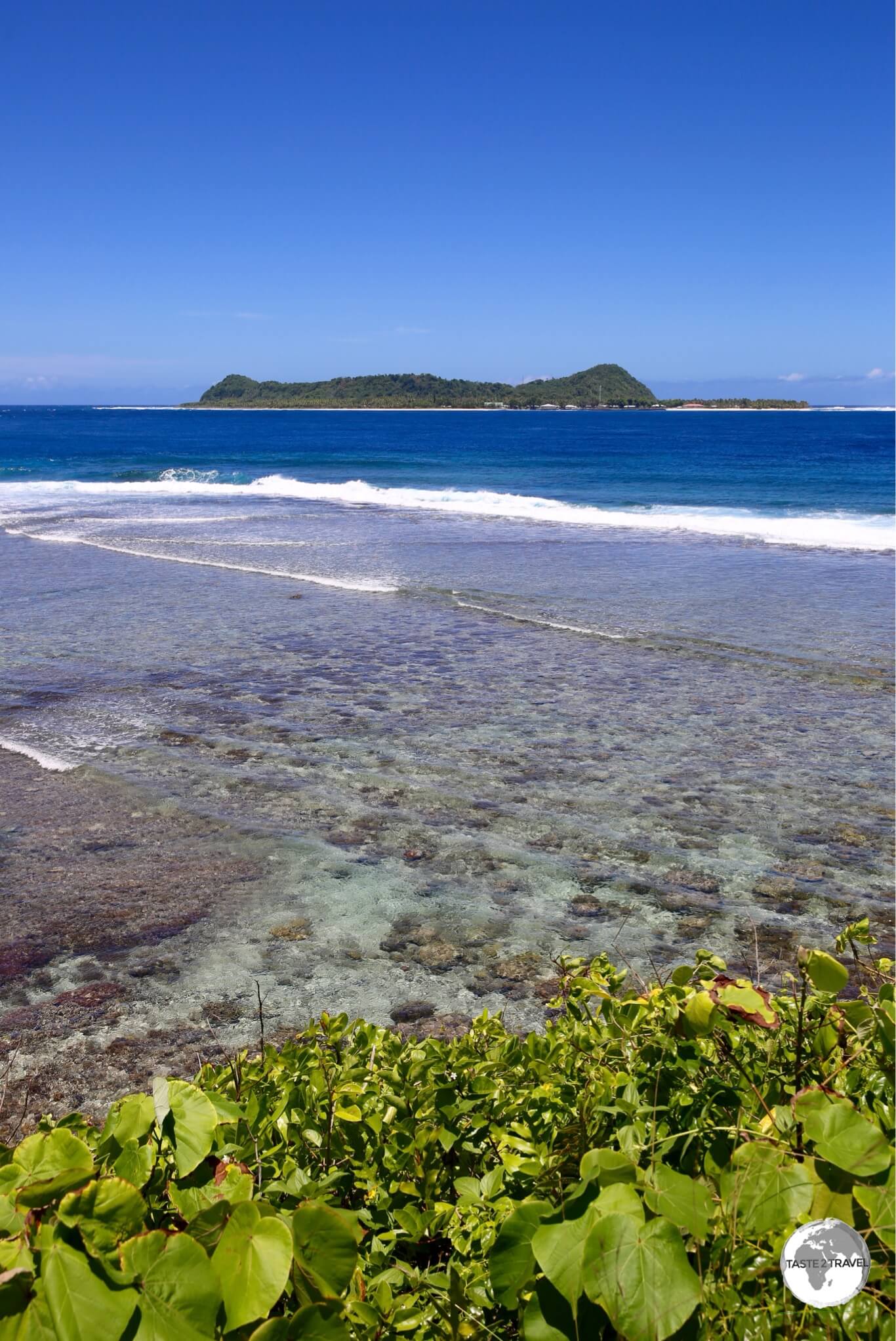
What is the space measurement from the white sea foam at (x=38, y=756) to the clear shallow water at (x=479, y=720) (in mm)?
69

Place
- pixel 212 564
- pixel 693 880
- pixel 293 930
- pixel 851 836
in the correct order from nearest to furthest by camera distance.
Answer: pixel 293 930 < pixel 693 880 < pixel 851 836 < pixel 212 564

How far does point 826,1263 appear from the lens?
1.08 m

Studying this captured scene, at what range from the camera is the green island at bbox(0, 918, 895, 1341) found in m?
1.20

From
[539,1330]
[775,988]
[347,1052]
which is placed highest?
[539,1330]

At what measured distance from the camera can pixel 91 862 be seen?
5375mm

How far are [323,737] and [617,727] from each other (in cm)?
233

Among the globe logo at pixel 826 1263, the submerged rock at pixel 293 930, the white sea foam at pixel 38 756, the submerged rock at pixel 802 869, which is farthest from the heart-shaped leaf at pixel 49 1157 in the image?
the white sea foam at pixel 38 756

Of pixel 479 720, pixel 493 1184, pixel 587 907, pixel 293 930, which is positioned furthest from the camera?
pixel 479 720

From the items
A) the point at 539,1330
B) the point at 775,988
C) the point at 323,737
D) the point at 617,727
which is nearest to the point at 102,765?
the point at 323,737

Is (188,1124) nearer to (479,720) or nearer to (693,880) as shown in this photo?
(693,880)

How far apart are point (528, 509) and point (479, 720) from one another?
23.9m

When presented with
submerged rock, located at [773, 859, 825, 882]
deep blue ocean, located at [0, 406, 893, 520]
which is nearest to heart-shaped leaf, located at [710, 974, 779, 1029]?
submerged rock, located at [773, 859, 825, 882]

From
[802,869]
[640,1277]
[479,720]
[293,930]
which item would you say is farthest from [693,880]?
[640,1277]

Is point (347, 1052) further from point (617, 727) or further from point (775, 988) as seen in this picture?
point (617, 727)
